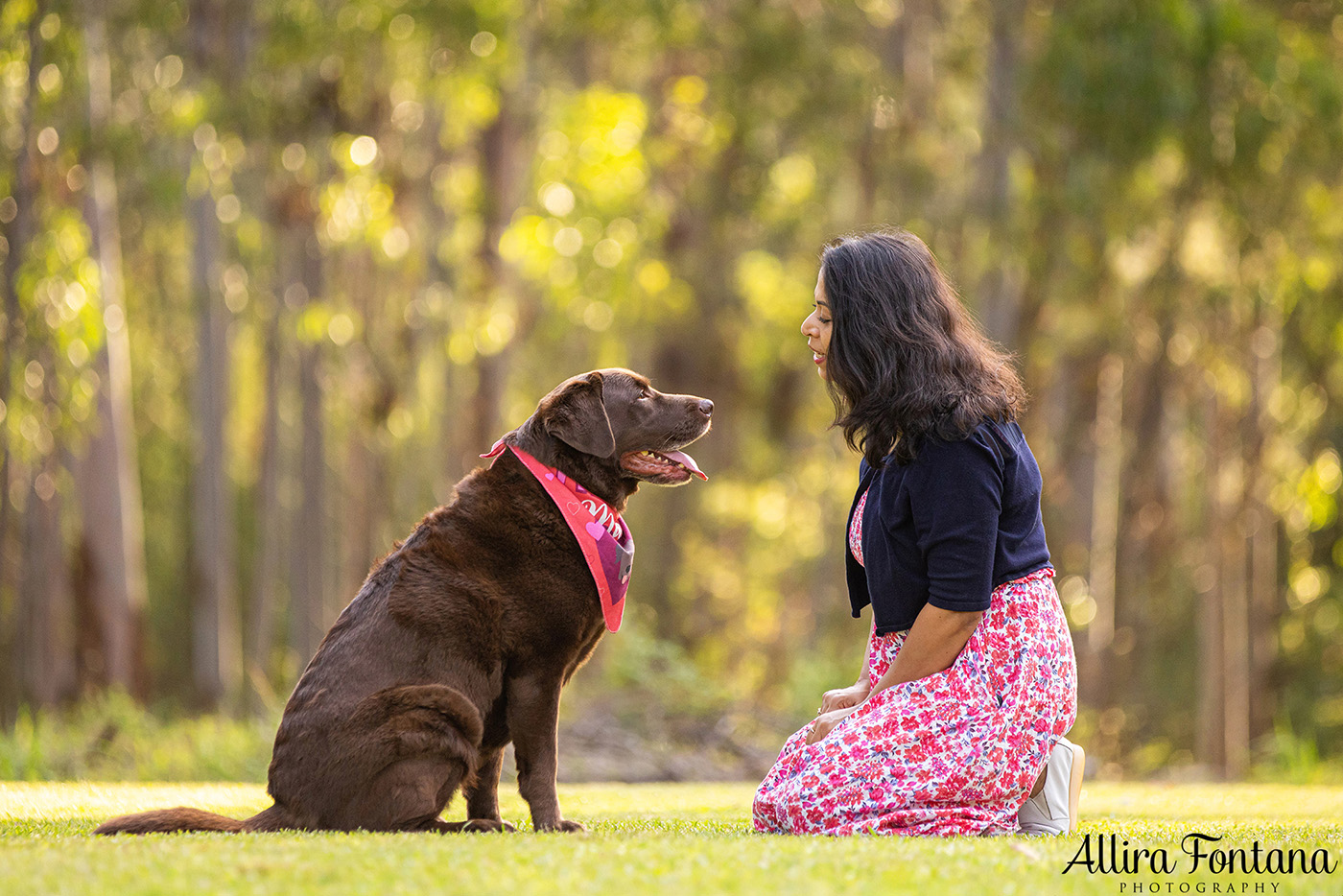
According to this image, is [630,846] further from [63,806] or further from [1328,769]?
[1328,769]

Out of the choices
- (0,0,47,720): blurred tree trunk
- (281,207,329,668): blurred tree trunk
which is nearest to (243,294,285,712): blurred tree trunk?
(281,207,329,668): blurred tree trunk

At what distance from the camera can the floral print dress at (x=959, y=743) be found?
404 centimetres

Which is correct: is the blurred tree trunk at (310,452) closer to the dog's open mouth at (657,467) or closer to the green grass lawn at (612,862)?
the dog's open mouth at (657,467)

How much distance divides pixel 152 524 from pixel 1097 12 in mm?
15210

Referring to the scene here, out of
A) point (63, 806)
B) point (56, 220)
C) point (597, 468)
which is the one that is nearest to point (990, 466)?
point (597, 468)

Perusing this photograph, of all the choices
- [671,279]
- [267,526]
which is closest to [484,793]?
[267,526]

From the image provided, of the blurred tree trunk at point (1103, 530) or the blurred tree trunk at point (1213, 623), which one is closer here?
the blurred tree trunk at point (1213, 623)

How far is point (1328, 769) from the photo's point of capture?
35.5 feet

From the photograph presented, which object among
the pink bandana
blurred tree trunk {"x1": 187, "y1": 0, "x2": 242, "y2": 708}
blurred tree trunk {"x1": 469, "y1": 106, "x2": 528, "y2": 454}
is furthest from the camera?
blurred tree trunk {"x1": 187, "y1": 0, "x2": 242, "y2": 708}

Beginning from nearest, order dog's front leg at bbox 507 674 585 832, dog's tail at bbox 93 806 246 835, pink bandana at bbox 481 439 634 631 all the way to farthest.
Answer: dog's tail at bbox 93 806 246 835 < dog's front leg at bbox 507 674 585 832 < pink bandana at bbox 481 439 634 631

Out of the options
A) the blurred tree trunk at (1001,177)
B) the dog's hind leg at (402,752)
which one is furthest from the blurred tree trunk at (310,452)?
the dog's hind leg at (402,752)

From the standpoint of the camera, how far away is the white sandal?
418cm

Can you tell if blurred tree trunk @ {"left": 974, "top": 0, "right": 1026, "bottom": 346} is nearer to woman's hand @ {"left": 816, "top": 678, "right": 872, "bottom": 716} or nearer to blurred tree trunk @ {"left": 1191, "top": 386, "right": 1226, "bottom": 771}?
blurred tree trunk @ {"left": 1191, "top": 386, "right": 1226, "bottom": 771}

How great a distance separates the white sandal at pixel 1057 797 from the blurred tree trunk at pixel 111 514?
424 inches
